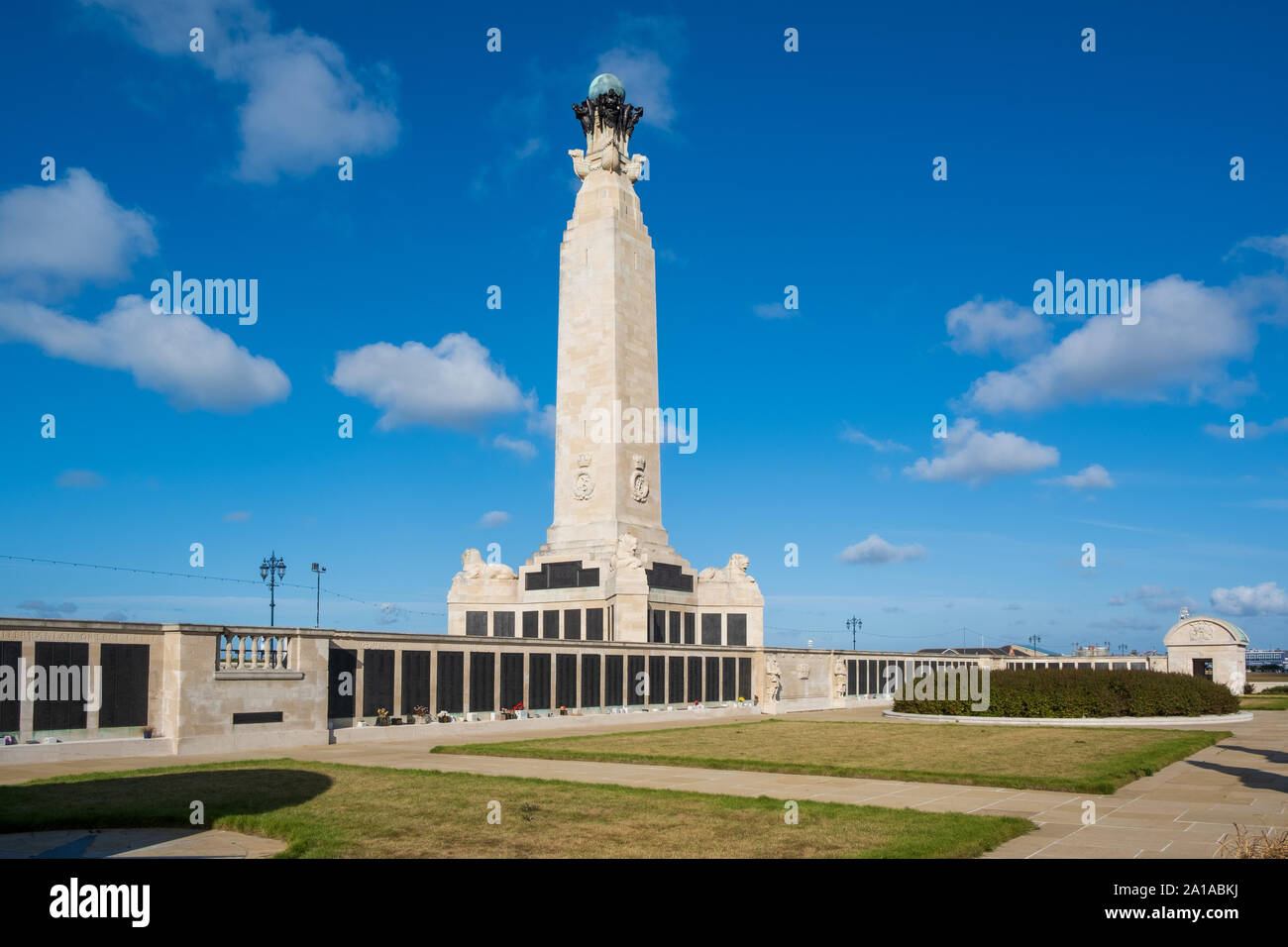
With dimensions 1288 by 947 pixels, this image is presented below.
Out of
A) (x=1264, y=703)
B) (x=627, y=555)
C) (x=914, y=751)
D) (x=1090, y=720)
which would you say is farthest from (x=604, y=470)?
(x=1264, y=703)

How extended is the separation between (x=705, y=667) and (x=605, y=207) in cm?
2876

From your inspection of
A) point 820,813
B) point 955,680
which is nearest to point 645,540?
point 955,680

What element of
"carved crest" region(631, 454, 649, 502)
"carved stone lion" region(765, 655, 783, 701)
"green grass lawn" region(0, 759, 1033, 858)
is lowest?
"carved stone lion" region(765, 655, 783, 701)

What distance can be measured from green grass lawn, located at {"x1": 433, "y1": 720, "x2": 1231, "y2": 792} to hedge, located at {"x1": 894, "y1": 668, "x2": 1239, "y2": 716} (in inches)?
201

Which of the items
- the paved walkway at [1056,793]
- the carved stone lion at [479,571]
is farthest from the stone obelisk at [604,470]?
the paved walkway at [1056,793]

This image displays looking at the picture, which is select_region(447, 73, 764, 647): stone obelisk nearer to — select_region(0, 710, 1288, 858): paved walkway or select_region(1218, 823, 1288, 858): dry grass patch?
select_region(0, 710, 1288, 858): paved walkway

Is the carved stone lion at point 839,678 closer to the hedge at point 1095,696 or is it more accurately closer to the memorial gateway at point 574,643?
the memorial gateway at point 574,643

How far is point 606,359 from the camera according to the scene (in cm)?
6112

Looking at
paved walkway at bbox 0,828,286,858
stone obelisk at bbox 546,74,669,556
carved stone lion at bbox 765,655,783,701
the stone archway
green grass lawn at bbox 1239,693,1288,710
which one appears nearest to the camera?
paved walkway at bbox 0,828,286,858

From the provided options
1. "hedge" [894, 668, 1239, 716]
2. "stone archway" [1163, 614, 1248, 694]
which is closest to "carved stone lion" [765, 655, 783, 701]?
"hedge" [894, 668, 1239, 716]

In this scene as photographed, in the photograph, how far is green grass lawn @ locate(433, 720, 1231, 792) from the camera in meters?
20.9

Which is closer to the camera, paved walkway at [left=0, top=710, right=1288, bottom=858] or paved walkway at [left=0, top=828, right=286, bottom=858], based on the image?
paved walkway at [left=0, top=828, right=286, bottom=858]

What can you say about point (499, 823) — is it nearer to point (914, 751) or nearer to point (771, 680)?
point (914, 751)
